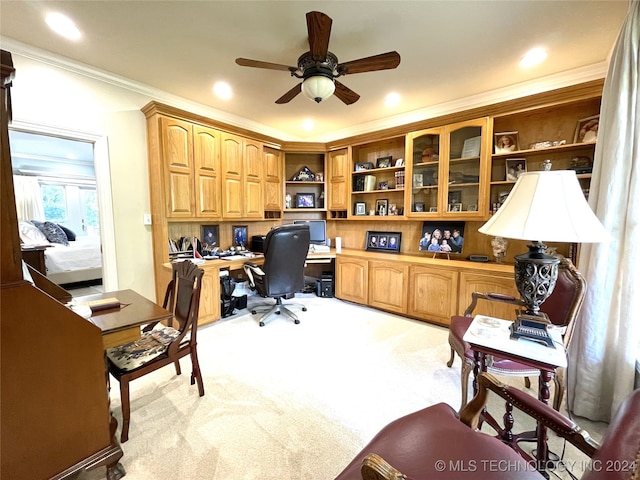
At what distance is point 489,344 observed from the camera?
132cm

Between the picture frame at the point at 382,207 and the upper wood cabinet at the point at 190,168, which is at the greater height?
the upper wood cabinet at the point at 190,168

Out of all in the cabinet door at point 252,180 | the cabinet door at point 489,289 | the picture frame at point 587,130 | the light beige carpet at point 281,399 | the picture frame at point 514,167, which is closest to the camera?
the light beige carpet at point 281,399

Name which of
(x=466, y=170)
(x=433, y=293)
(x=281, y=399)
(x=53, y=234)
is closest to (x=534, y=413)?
(x=281, y=399)

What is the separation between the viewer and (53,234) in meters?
5.13

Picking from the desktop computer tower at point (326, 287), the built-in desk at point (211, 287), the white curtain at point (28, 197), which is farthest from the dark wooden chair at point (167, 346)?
the white curtain at point (28, 197)

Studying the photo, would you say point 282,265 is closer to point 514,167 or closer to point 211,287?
point 211,287

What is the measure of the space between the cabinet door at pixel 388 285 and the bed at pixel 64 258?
4.29m

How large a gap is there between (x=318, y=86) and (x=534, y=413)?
230 centimetres

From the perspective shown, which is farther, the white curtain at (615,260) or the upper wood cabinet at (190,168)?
the upper wood cabinet at (190,168)

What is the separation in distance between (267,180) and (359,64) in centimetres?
233

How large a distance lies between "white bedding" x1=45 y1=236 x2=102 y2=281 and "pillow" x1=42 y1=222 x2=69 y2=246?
28cm

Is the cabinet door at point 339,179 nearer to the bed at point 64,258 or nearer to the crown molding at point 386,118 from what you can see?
the crown molding at point 386,118

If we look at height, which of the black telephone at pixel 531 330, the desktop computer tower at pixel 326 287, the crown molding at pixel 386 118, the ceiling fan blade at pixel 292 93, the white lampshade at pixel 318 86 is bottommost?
the desktop computer tower at pixel 326 287

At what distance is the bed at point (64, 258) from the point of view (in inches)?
169
